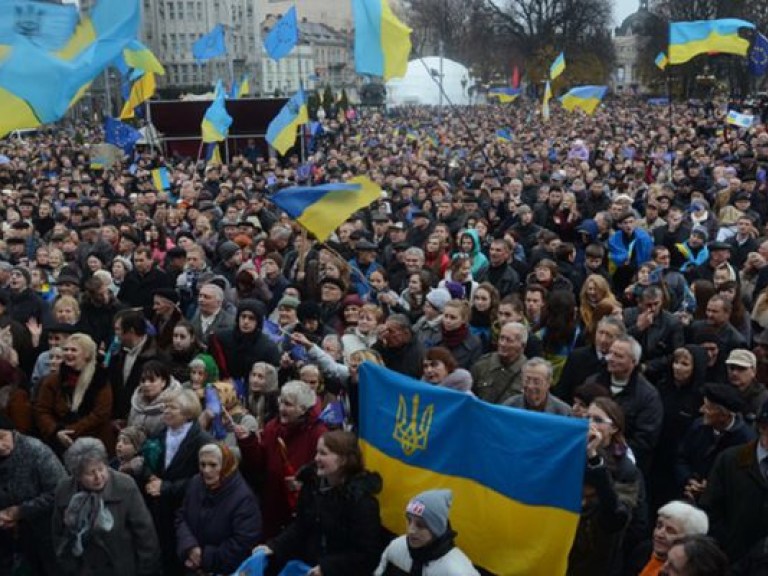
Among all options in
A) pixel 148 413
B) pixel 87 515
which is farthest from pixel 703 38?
pixel 87 515

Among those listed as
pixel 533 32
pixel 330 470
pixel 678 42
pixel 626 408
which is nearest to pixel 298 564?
pixel 330 470

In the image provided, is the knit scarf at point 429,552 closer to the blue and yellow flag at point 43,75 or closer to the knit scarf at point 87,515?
the knit scarf at point 87,515

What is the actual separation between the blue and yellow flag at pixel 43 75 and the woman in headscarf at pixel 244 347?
179cm

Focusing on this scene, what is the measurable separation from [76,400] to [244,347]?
1.17 m

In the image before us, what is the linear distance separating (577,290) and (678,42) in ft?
26.2

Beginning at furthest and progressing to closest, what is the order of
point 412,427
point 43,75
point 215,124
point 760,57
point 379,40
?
point 760,57 → point 215,124 → point 379,40 → point 43,75 → point 412,427

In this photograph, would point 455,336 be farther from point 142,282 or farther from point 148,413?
point 142,282

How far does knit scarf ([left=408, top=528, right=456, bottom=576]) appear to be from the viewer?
4.14 m

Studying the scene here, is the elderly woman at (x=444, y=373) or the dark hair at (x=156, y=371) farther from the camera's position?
the dark hair at (x=156, y=371)

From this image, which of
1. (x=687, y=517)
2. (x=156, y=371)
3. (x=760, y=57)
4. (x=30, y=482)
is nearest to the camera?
(x=687, y=517)

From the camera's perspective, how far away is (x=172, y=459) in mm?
5352

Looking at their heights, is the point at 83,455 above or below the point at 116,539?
above

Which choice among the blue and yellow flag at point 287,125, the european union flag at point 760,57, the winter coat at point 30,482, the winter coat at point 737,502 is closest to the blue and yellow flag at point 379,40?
the blue and yellow flag at point 287,125

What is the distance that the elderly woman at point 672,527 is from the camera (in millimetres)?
4062
